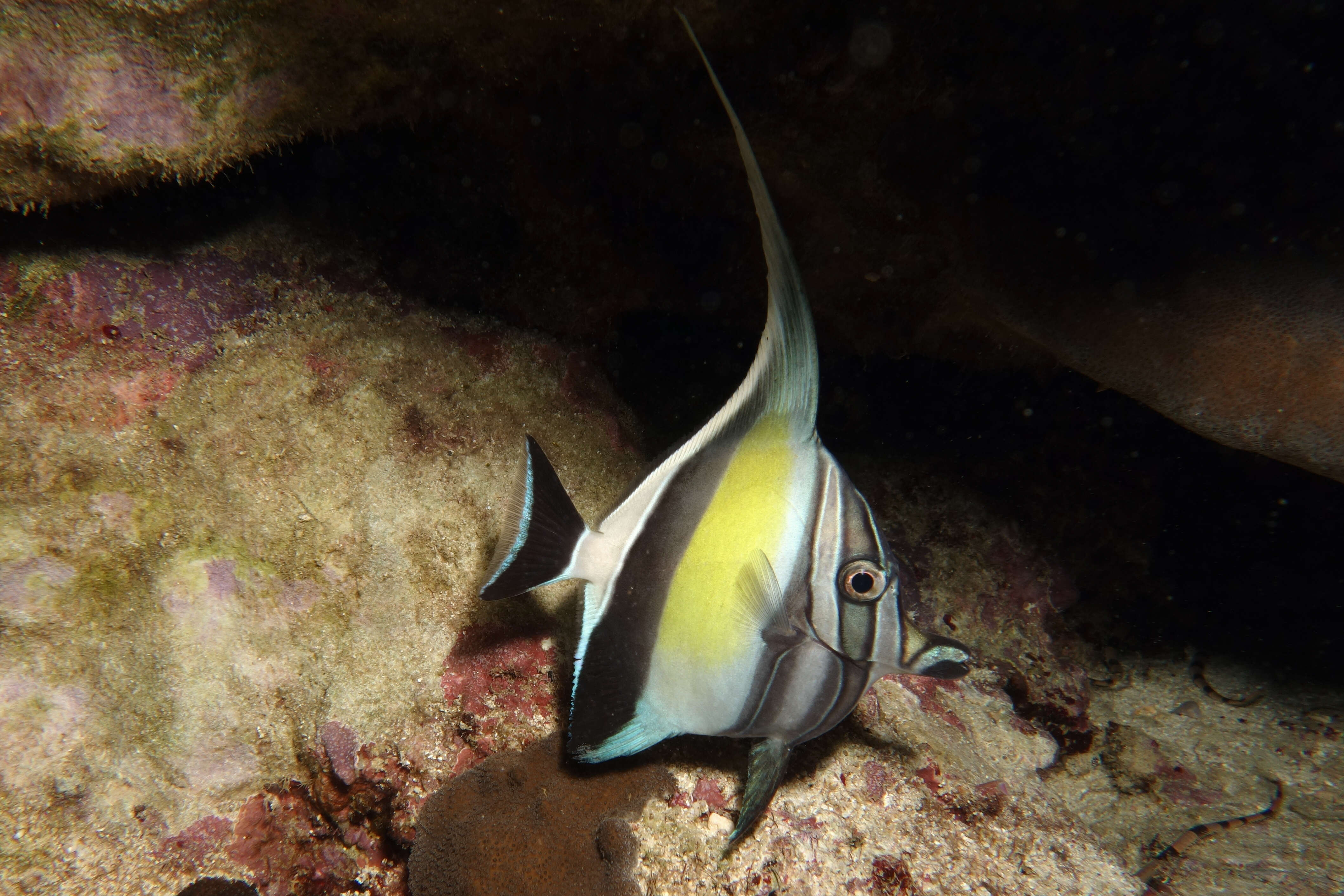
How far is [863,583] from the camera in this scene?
1512 millimetres

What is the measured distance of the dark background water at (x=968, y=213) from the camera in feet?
7.04

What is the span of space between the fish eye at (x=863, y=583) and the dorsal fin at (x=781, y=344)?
36 centimetres

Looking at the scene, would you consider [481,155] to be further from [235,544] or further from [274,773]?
[274,773]

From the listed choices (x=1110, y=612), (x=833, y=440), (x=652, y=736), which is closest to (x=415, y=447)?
(x=652, y=736)

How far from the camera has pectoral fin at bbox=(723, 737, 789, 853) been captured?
66.3 inches

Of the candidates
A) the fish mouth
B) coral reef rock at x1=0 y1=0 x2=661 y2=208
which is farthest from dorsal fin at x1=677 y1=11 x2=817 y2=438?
coral reef rock at x1=0 y1=0 x2=661 y2=208

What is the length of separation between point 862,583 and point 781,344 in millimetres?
642

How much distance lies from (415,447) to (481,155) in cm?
147

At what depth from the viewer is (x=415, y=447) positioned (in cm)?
224

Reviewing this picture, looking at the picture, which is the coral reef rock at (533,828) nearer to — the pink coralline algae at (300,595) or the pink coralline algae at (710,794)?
the pink coralline algae at (710,794)

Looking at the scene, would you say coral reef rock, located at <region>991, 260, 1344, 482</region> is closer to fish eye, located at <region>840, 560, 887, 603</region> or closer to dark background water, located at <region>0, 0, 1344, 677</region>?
dark background water, located at <region>0, 0, 1344, 677</region>

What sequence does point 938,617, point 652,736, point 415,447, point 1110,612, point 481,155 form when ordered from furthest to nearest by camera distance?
point 1110,612, point 938,617, point 481,155, point 415,447, point 652,736

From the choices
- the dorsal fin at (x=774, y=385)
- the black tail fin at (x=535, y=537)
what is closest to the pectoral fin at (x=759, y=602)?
the dorsal fin at (x=774, y=385)

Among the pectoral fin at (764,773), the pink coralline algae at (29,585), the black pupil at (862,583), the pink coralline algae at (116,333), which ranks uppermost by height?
the pink coralline algae at (116,333)
